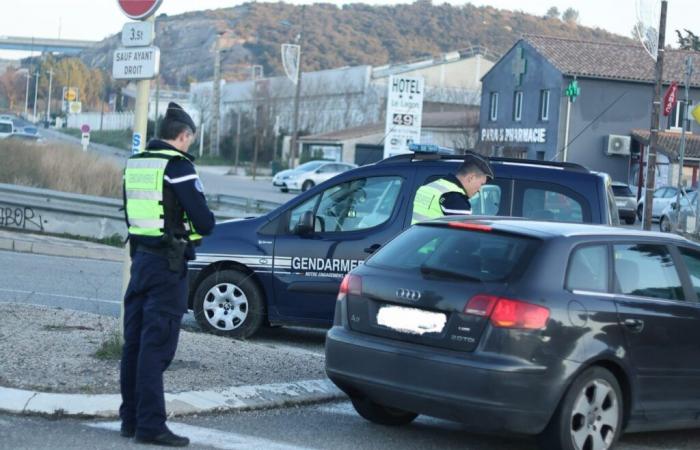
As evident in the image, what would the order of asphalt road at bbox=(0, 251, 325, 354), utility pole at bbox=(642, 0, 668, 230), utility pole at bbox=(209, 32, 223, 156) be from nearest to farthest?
asphalt road at bbox=(0, 251, 325, 354) < utility pole at bbox=(642, 0, 668, 230) < utility pole at bbox=(209, 32, 223, 156)

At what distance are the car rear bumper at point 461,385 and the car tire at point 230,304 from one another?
12.3 feet

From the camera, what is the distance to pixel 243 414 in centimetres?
741

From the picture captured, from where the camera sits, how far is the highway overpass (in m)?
166

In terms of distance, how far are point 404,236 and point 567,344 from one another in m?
1.40

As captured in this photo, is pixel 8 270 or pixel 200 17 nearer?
pixel 8 270

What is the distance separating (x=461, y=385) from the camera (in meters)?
6.28

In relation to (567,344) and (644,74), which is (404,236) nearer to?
(567,344)

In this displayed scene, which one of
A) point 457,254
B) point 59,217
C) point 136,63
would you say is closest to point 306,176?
point 59,217

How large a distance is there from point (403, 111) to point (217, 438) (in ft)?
67.6

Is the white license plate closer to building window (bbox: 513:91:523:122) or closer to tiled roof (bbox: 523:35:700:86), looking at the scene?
tiled roof (bbox: 523:35:700:86)

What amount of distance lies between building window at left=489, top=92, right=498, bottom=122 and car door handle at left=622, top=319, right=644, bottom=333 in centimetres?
5874

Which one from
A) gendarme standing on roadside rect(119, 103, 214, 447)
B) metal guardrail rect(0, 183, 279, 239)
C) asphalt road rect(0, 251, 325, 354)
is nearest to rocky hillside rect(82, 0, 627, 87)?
metal guardrail rect(0, 183, 279, 239)

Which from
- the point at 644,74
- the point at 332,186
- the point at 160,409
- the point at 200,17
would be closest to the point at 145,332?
the point at 160,409

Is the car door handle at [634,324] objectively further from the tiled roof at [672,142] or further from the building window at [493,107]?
the building window at [493,107]
